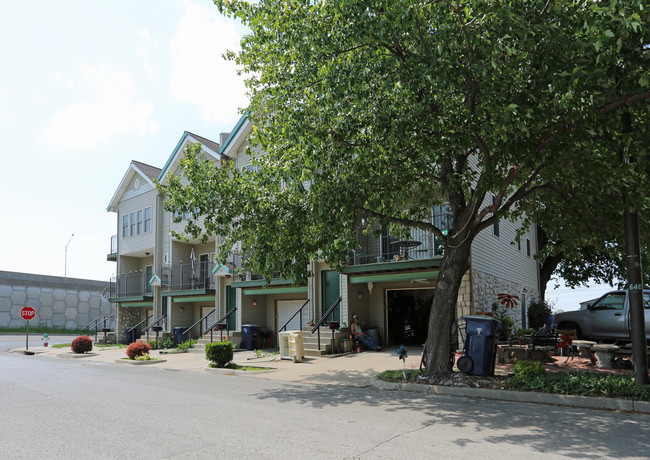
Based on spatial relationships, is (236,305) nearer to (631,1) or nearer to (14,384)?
(14,384)

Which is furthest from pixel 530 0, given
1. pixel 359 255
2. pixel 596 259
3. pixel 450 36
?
pixel 596 259

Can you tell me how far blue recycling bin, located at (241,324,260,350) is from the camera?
21656 millimetres

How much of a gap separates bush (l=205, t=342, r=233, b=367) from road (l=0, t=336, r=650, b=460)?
3.99 metres

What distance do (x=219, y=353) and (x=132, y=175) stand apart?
20.7 metres

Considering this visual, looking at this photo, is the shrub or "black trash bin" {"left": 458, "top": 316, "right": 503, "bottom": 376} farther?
the shrub

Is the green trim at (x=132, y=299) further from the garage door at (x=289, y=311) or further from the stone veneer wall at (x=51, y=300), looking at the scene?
the garage door at (x=289, y=311)

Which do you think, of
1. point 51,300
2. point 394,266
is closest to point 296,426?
point 394,266

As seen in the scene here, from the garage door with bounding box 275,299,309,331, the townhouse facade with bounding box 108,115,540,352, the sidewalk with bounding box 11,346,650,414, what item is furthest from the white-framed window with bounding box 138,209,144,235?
→ the garage door with bounding box 275,299,309,331

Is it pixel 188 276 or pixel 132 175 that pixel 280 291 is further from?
pixel 132 175

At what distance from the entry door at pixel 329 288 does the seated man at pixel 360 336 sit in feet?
6.10

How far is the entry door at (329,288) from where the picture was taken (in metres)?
19.9

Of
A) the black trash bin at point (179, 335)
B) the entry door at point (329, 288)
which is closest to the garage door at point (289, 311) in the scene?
the entry door at point (329, 288)

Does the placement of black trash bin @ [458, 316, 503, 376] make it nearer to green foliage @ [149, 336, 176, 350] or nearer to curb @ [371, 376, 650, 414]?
curb @ [371, 376, 650, 414]

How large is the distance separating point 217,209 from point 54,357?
13939 mm
